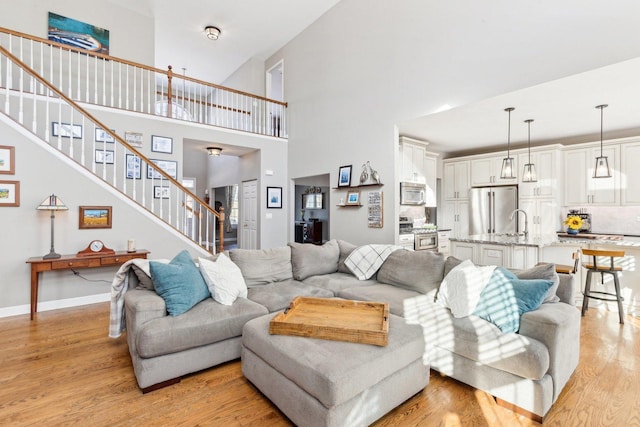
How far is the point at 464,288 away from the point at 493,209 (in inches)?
167

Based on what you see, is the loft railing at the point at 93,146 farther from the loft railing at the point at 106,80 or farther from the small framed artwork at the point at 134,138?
the loft railing at the point at 106,80

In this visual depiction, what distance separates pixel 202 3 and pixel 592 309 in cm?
A: 810

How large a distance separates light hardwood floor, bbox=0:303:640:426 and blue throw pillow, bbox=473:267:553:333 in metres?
0.54

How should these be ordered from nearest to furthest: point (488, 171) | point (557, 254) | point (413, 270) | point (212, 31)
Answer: point (413, 270), point (557, 254), point (488, 171), point (212, 31)

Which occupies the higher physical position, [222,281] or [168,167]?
[168,167]

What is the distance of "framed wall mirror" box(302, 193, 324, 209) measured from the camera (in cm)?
1020

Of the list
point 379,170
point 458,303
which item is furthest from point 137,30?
point 458,303

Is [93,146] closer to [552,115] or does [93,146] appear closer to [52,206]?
[52,206]

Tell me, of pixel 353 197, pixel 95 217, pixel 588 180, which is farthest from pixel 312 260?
pixel 588 180

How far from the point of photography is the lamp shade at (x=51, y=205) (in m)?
3.62

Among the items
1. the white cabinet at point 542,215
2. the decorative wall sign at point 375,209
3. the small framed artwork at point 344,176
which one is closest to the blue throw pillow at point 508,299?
the decorative wall sign at point 375,209

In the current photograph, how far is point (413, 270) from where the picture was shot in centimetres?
312

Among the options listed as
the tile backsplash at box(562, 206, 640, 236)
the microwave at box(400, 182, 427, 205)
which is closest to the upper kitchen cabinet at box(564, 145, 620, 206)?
the tile backsplash at box(562, 206, 640, 236)

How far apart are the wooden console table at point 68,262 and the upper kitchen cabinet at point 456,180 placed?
19.7ft
